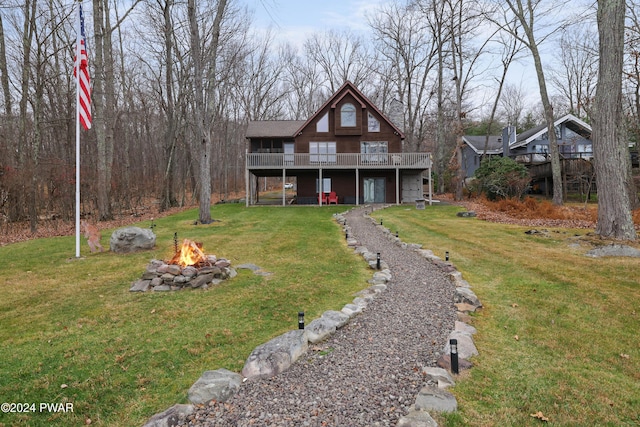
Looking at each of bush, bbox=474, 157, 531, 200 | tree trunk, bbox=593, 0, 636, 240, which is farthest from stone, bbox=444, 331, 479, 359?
bush, bbox=474, 157, 531, 200

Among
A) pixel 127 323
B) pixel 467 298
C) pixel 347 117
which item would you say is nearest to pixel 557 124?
pixel 347 117

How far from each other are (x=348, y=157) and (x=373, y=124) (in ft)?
10.6

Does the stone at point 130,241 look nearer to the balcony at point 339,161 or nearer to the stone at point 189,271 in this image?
the stone at point 189,271

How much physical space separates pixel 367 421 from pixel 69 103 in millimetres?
25580

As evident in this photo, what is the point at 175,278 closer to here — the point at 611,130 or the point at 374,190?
the point at 611,130

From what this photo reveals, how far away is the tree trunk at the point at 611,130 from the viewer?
912cm

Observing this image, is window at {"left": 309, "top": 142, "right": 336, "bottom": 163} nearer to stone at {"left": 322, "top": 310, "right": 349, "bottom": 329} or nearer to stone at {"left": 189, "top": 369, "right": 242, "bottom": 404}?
stone at {"left": 322, "top": 310, "right": 349, "bottom": 329}

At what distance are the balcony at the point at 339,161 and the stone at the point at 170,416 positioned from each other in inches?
776

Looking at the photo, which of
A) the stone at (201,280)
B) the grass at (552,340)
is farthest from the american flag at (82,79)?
the grass at (552,340)

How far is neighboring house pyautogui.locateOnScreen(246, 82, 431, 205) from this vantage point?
22922 mm

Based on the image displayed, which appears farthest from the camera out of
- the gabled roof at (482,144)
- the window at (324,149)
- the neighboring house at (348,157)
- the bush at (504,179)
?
the gabled roof at (482,144)

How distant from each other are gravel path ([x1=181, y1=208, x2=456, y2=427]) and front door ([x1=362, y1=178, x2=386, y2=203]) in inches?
760

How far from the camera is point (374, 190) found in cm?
2495

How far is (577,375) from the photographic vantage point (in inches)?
136
